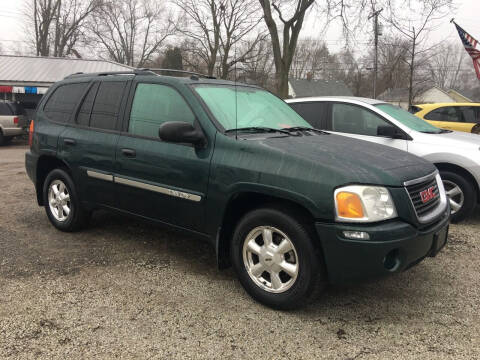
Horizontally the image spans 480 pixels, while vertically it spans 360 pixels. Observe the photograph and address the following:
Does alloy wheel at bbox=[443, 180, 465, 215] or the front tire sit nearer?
the front tire

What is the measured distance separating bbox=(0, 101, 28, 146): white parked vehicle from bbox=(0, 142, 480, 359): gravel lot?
1301 cm

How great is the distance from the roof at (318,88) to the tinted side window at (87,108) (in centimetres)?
4537

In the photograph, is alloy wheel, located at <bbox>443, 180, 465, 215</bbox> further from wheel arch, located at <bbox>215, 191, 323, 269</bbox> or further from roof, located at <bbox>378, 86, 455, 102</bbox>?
roof, located at <bbox>378, 86, 455, 102</bbox>

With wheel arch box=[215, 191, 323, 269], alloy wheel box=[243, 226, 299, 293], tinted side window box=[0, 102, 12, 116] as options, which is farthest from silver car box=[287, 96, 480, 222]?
tinted side window box=[0, 102, 12, 116]

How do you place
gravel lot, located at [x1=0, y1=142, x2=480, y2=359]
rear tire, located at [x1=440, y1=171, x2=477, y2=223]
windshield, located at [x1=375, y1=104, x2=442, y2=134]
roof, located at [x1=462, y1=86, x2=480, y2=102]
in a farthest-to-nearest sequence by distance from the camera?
roof, located at [x1=462, y1=86, x2=480, y2=102] → windshield, located at [x1=375, y1=104, x2=442, y2=134] → rear tire, located at [x1=440, y1=171, x2=477, y2=223] → gravel lot, located at [x1=0, y1=142, x2=480, y2=359]

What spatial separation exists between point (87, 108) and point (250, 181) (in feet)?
7.48

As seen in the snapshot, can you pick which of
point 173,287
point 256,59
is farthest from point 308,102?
point 256,59

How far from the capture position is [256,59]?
3491cm

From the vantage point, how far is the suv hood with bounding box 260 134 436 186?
2.73 meters

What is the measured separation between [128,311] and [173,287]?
0.48m

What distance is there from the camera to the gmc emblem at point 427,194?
2968mm

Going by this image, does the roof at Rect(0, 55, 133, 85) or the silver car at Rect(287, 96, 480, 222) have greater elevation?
the roof at Rect(0, 55, 133, 85)

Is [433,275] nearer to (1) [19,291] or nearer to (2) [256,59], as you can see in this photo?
(1) [19,291]

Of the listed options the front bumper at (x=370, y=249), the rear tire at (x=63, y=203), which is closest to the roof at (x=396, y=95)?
the rear tire at (x=63, y=203)
